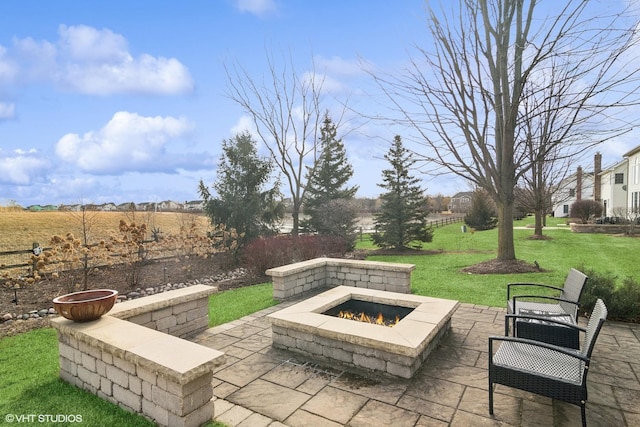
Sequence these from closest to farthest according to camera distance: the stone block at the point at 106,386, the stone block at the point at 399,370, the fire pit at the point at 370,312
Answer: the stone block at the point at 106,386 < the stone block at the point at 399,370 < the fire pit at the point at 370,312

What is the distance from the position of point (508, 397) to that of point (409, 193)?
12749mm

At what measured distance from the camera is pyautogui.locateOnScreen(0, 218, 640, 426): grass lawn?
2.98m

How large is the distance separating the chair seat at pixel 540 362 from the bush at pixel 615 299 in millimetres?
2813

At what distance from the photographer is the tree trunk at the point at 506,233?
9.48 meters

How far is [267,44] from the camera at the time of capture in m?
14.3

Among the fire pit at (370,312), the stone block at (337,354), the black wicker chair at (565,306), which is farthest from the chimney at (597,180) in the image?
the stone block at (337,354)

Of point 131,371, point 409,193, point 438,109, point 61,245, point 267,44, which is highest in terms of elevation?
point 267,44

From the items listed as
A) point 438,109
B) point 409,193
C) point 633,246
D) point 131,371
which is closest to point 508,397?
point 131,371

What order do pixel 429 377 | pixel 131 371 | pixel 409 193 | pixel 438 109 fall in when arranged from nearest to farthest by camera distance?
1. pixel 131 371
2. pixel 429 377
3. pixel 438 109
4. pixel 409 193

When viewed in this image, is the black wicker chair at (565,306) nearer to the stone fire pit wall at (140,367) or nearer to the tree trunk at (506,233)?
the stone fire pit wall at (140,367)

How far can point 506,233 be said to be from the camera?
31.4 ft

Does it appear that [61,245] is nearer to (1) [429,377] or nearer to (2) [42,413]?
(2) [42,413]

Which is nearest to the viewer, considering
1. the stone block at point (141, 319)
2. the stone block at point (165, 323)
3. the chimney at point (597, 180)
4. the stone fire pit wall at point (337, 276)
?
the stone block at point (141, 319)

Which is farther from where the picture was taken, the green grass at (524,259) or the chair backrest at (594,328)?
the green grass at (524,259)
